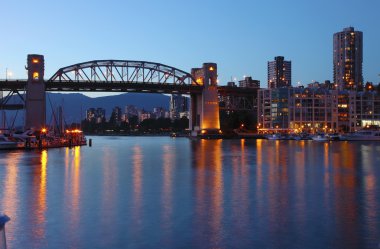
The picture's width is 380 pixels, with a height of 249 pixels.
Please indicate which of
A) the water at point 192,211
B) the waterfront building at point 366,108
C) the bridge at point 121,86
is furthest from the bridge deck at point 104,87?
the water at point 192,211

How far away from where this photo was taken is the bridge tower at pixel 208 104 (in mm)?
121062

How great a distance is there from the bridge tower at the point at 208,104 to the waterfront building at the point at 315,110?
116 ft

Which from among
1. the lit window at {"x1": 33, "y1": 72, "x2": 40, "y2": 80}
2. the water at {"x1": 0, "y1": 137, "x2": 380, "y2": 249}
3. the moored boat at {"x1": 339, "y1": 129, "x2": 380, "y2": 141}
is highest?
the lit window at {"x1": 33, "y1": 72, "x2": 40, "y2": 80}

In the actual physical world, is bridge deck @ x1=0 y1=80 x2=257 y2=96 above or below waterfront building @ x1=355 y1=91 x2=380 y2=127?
above

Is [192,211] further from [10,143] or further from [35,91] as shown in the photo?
[35,91]

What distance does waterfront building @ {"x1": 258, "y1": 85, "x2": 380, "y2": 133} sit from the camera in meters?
157

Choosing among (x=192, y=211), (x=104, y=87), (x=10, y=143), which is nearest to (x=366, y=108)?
(x=104, y=87)

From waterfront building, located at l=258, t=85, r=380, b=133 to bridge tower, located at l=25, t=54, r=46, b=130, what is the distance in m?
73.9

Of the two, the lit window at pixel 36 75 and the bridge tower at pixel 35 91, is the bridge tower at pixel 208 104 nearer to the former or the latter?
the bridge tower at pixel 35 91

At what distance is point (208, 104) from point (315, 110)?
50.2 metres

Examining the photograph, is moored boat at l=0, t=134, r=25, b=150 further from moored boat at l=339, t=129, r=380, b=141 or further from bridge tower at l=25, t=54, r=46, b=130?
moored boat at l=339, t=129, r=380, b=141

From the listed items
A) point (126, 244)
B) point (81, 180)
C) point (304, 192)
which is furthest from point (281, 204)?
point (81, 180)

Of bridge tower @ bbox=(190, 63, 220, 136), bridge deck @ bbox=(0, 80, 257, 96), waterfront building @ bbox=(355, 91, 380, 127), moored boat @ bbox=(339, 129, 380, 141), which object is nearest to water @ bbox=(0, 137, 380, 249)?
bridge deck @ bbox=(0, 80, 257, 96)

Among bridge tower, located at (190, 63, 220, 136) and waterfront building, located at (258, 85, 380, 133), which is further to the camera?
waterfront building, located at (258, 85, 380, 133)
